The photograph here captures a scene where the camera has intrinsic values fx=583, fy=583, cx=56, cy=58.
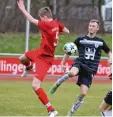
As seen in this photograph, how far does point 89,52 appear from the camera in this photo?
11875 mm

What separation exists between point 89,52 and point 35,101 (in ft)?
13.5

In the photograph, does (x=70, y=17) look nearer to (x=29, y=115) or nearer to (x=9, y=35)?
(x=9, y=35)

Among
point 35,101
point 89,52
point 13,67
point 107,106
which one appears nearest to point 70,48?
point 89,52

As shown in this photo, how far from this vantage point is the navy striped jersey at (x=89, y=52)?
11.9 metres

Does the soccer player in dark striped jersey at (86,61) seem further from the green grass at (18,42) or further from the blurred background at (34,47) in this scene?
the green grass at (18,42)

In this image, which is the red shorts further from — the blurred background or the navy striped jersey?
the blurred background

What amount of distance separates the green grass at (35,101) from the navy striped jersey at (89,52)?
1.49 metres

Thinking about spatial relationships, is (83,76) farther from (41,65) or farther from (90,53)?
(41,65)

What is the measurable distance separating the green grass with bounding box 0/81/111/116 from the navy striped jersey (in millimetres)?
1492

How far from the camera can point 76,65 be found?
11844mm

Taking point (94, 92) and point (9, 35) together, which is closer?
point (94, 92)

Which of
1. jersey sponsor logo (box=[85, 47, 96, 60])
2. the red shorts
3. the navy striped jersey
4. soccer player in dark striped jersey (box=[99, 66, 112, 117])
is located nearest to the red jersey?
the red shorts

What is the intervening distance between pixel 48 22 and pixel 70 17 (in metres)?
27.8

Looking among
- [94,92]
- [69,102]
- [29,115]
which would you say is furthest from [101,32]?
[29,115]
